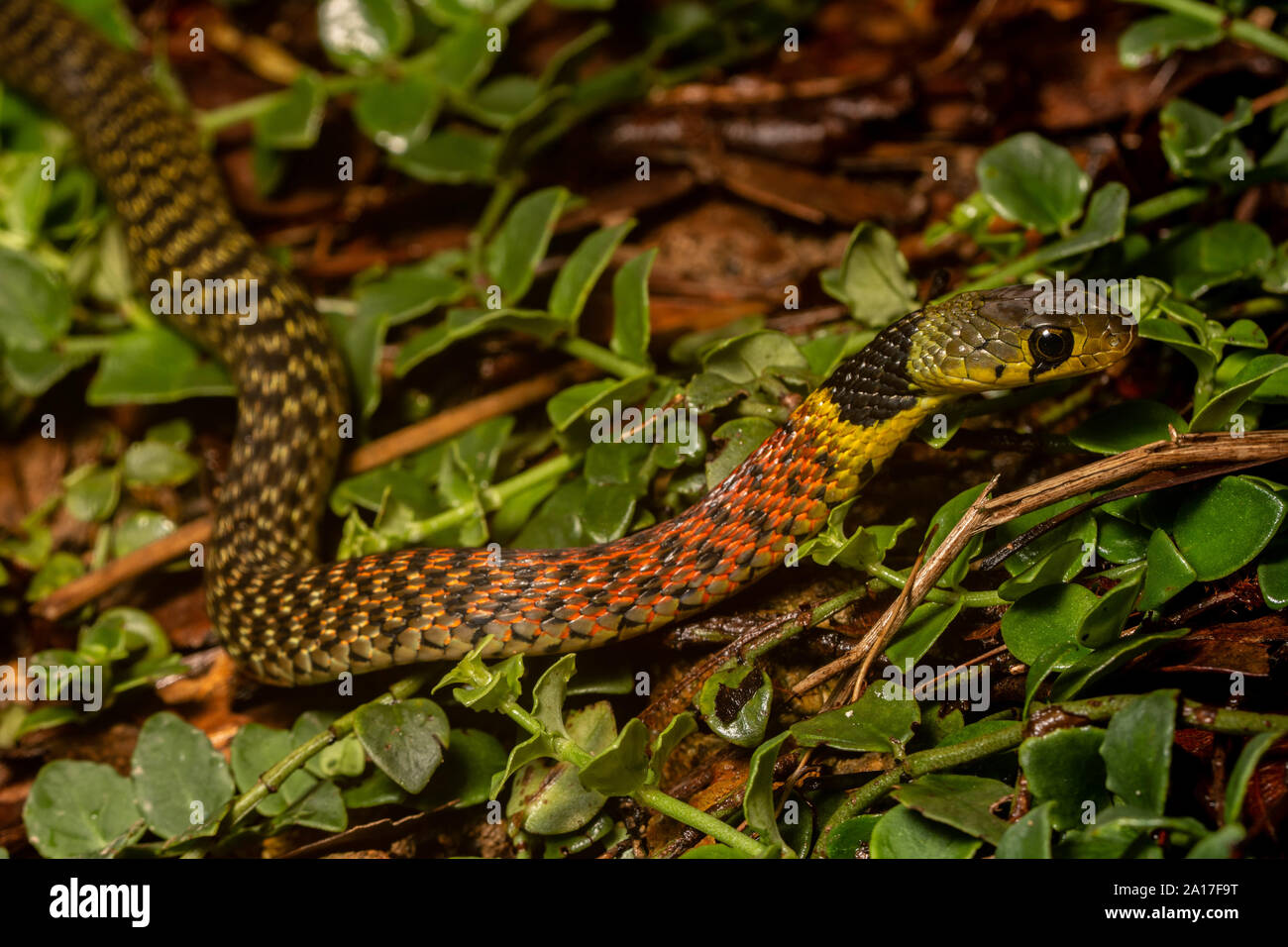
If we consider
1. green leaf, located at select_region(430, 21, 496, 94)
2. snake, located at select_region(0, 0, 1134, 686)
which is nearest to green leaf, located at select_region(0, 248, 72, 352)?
snake, located at select_region(0, 0, 1134, 686)

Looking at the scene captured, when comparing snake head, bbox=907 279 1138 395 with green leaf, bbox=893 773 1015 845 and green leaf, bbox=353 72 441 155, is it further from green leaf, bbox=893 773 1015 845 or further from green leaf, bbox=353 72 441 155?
green leaf, bbox=353 72 441 155

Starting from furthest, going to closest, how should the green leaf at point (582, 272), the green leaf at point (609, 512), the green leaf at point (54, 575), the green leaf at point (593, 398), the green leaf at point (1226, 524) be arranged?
the green leaf at point (54, 575)
the green leaf at point (582, 272)
the green leaf at point (593, 398)
the green leaf at point (609, 512)
the green leaf at point (1226, 524)

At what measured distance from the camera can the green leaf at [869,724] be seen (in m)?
2.45

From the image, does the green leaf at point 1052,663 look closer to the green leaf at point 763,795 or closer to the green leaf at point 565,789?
the green leaf at point 763,795

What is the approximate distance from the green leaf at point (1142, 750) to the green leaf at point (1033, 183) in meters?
1.95

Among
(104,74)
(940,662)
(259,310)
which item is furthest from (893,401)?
(104,74)

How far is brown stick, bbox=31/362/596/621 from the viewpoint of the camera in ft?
12.9

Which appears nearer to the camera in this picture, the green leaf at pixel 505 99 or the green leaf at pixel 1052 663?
the green leaf at pixel 1052 663

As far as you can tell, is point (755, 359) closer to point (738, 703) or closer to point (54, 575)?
point (738, 703)

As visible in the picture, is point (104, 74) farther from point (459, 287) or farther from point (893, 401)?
point (893, 401)

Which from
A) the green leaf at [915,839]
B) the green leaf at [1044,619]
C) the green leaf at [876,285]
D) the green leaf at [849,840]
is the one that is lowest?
the green leaf at [849,840]

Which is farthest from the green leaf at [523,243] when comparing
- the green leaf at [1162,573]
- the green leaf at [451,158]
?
the green leaf at [1162,573]
